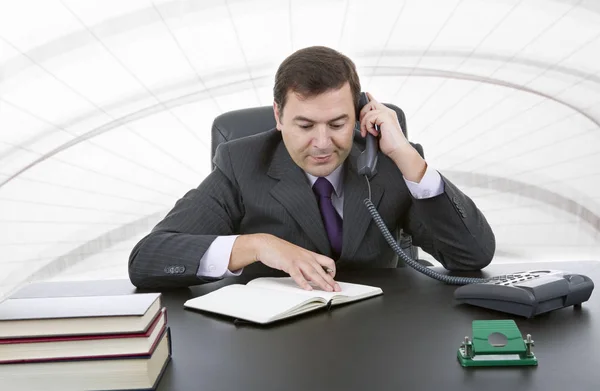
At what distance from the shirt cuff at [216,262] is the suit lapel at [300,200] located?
0.32 meters

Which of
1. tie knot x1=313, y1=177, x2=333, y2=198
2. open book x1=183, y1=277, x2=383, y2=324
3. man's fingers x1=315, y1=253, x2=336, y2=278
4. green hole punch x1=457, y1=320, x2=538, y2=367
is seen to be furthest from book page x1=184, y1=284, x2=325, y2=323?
tie knot x1=313, y1=177, x2=333, y2=198

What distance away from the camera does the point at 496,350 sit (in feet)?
2.84

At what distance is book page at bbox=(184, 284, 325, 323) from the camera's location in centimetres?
113

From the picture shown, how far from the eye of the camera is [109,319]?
2.49 ft

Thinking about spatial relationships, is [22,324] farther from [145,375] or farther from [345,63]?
[345,63]

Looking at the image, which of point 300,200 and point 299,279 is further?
point 300,200

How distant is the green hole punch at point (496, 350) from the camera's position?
0.86m

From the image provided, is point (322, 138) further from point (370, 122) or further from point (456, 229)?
point (456, 229)

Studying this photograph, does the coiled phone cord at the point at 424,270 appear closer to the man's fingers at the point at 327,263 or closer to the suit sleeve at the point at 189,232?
the man's fingers at the point at 327,263

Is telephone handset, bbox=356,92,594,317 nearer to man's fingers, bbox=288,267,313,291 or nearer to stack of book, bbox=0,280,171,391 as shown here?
man's fingers, bbox=288,267,313,291

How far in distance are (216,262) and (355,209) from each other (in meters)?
0.50

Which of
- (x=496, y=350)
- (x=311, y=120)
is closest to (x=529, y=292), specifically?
(x=496, y=350)

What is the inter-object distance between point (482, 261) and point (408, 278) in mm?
306

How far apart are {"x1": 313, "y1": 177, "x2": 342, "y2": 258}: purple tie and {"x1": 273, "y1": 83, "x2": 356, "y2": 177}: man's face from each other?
6 centimetres
